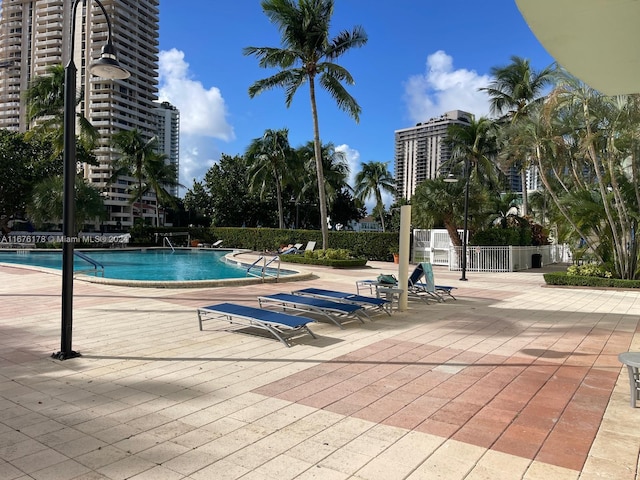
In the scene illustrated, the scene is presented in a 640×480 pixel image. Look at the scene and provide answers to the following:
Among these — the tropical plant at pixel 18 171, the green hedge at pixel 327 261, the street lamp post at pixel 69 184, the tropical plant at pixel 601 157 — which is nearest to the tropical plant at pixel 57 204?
the tropical plant at pixel 18 171

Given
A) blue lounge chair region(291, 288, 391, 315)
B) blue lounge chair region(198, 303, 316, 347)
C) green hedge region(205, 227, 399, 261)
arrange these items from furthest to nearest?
green hedge region(205, 227, 399, 261), blue lounge chair region(291, 288, 391, 315), blue lounge chair region(198, 303, 316, 347)

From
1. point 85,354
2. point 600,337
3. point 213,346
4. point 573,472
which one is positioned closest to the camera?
point 573,472

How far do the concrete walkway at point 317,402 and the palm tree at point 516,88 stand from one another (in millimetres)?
25451

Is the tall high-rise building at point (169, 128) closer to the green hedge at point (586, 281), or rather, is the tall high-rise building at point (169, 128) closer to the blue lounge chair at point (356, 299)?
the green hedge at point (586, 281)

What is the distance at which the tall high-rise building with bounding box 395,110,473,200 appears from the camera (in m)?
58.0

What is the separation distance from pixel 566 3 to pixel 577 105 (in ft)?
45.1

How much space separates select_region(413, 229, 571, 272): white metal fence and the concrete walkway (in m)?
13.6

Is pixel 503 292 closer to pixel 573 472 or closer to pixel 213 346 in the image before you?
pixel 213 346

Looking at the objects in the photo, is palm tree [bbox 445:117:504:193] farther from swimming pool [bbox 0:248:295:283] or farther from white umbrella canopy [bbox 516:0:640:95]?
white umbrella canopy [bbox 516:0:640:95]

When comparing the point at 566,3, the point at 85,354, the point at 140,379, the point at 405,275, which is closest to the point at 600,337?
the point at 405,275

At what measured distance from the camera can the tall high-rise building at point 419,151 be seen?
58000 millimetres

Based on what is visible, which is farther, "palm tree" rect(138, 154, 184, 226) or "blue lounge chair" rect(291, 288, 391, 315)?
"palm tree" rect(138, 154, 184, 226)

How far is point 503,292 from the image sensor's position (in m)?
13.2

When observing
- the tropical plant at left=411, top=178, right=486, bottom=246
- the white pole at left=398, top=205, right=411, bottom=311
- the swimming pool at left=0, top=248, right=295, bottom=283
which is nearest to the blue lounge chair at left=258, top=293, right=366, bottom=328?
the white pole at left=398, top=205, right=411, bottom=311
